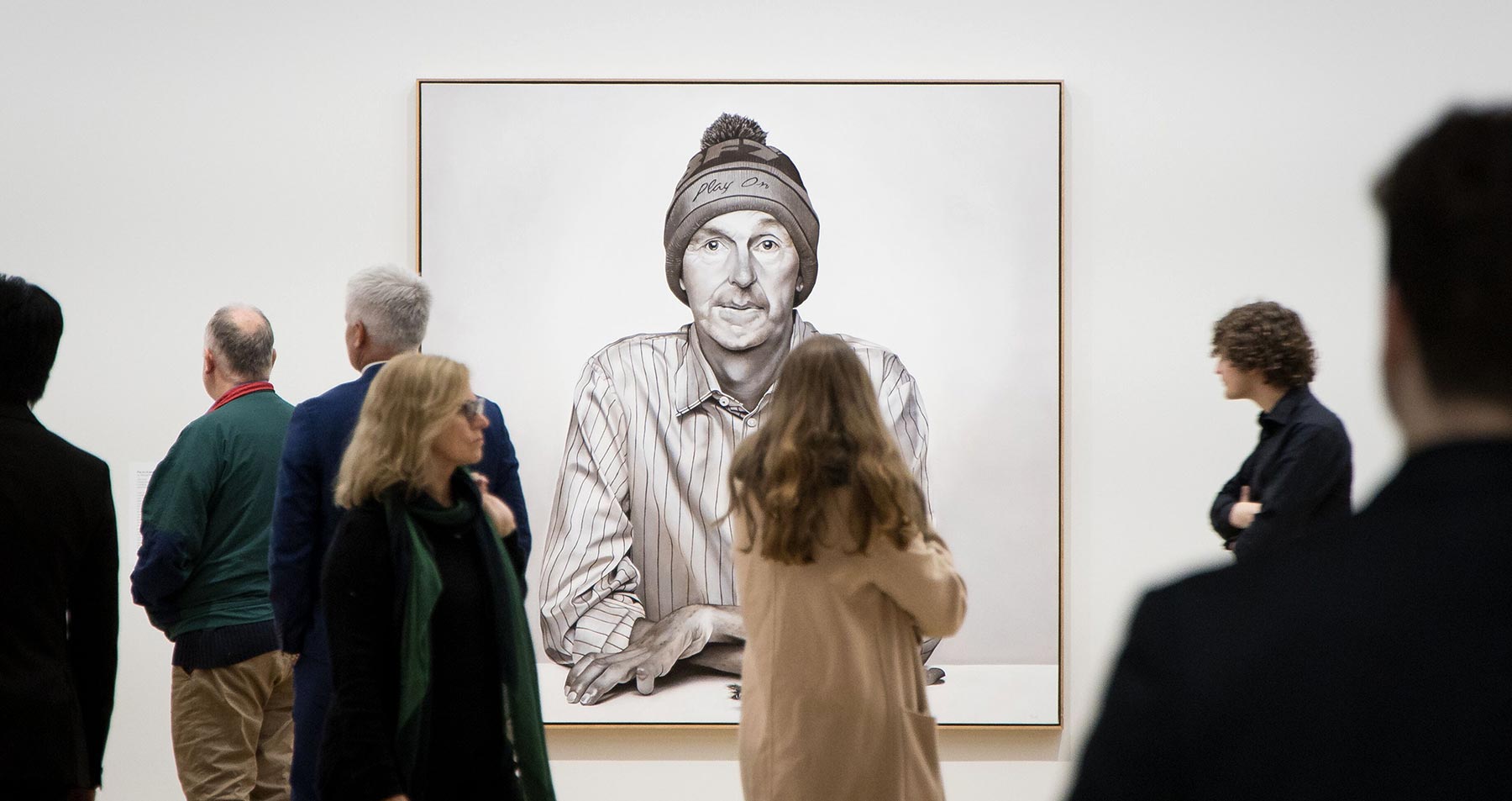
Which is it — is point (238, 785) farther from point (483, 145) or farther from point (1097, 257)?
point (1097, 257)

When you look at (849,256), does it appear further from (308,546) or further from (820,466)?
(308,546)

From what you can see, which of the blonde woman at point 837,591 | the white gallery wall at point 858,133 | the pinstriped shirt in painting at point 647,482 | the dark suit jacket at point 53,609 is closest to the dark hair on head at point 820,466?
the blonde woman at point 837,591

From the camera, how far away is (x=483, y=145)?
4.14 metres

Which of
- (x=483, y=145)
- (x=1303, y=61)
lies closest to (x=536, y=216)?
(x=483, y=145)

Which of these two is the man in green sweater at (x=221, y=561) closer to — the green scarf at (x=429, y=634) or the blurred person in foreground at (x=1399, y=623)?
the green scarf at (x=429, y=634)

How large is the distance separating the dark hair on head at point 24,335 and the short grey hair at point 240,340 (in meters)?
1.15

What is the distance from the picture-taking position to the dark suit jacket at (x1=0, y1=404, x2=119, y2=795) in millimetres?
1954

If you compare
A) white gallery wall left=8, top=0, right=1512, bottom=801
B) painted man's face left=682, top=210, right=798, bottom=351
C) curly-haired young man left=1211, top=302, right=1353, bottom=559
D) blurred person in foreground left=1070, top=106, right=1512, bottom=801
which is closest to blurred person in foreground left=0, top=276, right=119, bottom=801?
blurred person in foreground left=1070, top=106, right=1512, bottom=801

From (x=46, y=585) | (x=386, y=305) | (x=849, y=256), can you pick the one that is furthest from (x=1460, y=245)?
(x=849, y=256)

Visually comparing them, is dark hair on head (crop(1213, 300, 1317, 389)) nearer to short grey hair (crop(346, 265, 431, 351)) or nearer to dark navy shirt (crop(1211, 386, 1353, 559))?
dark navy shirt (crop(1211, 386, 1353, 559))

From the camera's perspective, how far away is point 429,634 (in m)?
2.08

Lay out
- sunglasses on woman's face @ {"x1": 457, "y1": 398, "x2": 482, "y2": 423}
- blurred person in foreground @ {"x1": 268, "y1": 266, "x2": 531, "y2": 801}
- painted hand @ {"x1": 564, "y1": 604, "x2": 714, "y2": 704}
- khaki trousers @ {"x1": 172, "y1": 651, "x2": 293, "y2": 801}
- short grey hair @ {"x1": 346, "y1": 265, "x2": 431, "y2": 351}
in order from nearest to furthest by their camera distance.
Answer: sunglasses on woman's face @ {"x1": 457, "y1": 398, "x2": 482, "y2": 423} < blurred person in foreground @ {"x1": 268, "y1": 266, "x2": 531, "y2": 801} < short grey hair @ {"x1": 346, "y1": 265, "x2": 431, "y2": 351} < khaki trousers @ {"x1": 172, "y1": 651, "x2": 293, "y2": 801} < painted hand @ {"x1": 564, "y1": 604, "x2": 714, "y2": 704}

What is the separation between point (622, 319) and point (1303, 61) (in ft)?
7.97

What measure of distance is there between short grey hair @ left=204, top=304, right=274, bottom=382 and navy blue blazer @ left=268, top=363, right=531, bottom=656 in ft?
2.62
